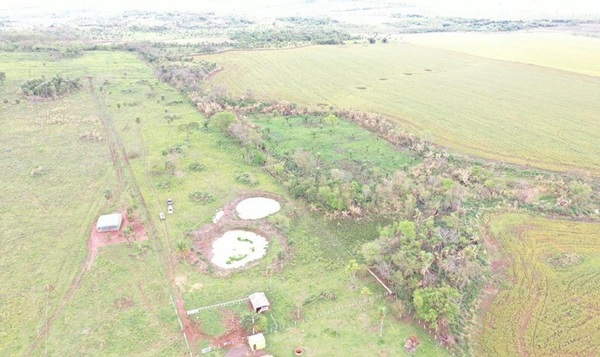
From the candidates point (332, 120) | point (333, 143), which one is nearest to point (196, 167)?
point (333, 143)

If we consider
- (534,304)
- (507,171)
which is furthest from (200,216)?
(507,171)

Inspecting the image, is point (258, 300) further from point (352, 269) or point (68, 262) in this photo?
point (68, 262)

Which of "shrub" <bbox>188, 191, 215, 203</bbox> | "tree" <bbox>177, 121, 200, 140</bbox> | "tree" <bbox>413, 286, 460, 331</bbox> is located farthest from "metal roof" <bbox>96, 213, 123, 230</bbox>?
"tree" <bbox>413, 286, 460, 331</bbox>

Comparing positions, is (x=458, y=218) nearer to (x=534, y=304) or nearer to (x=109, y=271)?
(x=534, y=304)

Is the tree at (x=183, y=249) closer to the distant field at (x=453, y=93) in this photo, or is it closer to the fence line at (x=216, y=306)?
the fence line at (x=216, y=306)

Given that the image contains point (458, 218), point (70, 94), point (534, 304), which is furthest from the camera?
point (70, 94)

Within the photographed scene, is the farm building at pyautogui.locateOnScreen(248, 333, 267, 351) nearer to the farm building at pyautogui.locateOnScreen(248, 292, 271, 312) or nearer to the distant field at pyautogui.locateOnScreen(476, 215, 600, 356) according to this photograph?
the farm building at pyautogui.locateOnScreen(248, 292, 271, 312)

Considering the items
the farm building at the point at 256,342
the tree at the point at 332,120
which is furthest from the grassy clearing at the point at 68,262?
the tree at the point at 332,120
